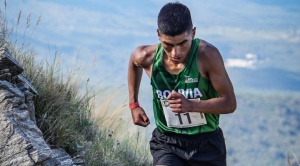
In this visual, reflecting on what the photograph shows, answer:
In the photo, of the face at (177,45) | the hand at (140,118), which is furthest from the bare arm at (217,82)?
the hand at (140,118)

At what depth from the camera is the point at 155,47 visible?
4.99 m

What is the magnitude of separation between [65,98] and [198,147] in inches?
95.4

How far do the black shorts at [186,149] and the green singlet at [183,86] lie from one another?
0.05m

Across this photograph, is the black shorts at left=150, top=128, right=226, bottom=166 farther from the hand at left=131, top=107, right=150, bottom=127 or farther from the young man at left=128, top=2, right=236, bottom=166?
the hand at left=131, top=107, right=150, bottom=127

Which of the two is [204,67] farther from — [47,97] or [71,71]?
[71,71]

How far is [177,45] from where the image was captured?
4594 millimetres

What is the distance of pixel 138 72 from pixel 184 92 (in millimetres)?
698

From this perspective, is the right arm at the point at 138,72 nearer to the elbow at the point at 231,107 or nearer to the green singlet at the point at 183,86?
the green singlet at the point at 183,86

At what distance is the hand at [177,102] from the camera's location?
4422mm

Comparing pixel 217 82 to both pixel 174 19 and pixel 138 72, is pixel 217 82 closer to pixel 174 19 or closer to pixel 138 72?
pixel 174 19

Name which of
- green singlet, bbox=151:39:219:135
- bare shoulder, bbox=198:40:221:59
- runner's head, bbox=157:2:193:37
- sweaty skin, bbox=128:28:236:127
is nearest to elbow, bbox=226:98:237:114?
sweaty skin, bbox=128:28:236:127

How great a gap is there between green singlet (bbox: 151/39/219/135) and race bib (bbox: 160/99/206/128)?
5 cm

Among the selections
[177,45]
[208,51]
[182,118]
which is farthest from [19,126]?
[208,51]

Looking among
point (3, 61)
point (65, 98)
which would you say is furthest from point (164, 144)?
point (65, 98)
